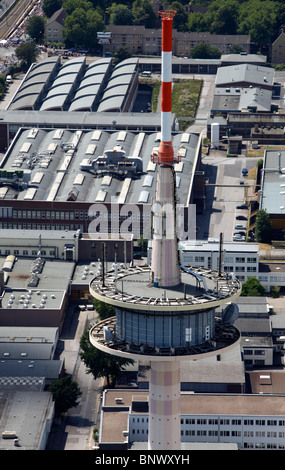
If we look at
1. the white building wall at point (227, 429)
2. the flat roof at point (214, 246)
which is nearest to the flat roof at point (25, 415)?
the white building wall at point (227, 429)

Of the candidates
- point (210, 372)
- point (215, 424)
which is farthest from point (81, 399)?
point (215, 424)

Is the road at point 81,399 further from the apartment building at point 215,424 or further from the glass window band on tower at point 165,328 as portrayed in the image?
the glass window band on tower at point 165,328

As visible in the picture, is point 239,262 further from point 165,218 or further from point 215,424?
point 165,218

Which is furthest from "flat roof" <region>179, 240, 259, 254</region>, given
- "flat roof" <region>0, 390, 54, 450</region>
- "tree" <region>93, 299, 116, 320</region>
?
"flat roof" <region>0, 390, 54, 450</region>

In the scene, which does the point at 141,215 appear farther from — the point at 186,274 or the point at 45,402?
the point at 186,274
